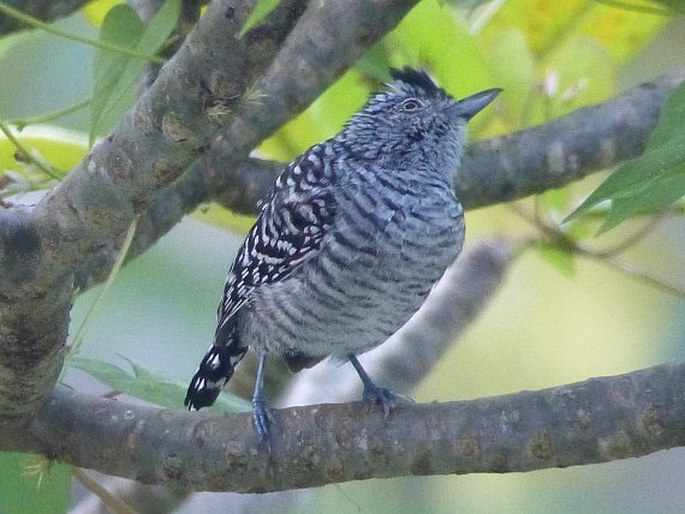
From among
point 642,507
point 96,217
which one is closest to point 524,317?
point 642,507

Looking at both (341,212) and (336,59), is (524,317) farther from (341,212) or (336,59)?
(336,59)

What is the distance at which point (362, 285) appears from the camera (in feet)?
5.39

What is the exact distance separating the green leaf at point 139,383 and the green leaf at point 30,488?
15cm

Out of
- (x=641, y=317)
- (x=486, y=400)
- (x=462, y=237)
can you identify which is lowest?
(x=641, y=317)

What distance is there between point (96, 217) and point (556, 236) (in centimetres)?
110

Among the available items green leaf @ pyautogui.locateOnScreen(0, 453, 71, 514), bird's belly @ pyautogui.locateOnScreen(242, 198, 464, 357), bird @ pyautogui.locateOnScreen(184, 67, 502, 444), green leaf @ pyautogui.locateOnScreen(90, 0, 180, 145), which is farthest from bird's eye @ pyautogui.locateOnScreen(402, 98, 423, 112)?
green leaf @ pyautogui.locateOnScreen(0, 453, 71, 514)

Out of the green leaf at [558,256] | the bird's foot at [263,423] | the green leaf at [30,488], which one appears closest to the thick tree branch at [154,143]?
the green leaf at [30,488]

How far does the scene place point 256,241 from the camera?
1.70 m

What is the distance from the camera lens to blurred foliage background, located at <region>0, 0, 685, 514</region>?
1882 mm

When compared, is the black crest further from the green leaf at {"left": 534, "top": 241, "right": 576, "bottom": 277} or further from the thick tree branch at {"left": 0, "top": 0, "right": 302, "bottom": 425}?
the thick tree branch at {"left": 0, "top": 0, "right": 302, "bottom": 425}

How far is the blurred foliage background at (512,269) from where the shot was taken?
Answer: 1882mm

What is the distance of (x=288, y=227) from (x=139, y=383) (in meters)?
0.47

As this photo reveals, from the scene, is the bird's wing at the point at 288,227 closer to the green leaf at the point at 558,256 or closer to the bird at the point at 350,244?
the bird at the point at 350,244

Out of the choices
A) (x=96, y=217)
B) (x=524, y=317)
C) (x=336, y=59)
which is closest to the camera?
(x=96, y=217)
